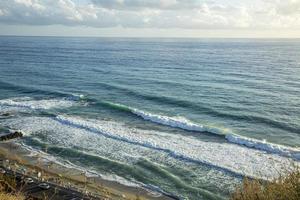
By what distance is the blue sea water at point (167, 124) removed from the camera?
2672cm

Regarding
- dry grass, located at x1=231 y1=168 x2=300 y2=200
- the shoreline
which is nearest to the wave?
the shoreline

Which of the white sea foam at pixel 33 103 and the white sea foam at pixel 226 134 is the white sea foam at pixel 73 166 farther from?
the white sea foam at pixel 33 103

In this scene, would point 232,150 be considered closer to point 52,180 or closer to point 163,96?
point 52,180

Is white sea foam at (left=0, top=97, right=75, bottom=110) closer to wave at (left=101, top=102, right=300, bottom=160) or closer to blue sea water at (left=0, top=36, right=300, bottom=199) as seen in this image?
blue sea water at (left=0, top=36, right=300, bottom=199)

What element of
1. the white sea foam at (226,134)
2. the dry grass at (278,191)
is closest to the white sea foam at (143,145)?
the white sea foam at (226,134)

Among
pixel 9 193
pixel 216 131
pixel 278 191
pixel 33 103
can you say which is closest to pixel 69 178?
pixel 9 193

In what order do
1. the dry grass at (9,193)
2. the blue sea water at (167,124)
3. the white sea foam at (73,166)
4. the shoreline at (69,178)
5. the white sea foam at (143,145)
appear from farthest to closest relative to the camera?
the white sea foam at (143,145), the blue sea water at (167,124), the white sea foam at (73,166), the shoreline at (69,178), the dry grass at (9,193)

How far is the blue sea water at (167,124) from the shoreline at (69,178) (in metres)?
1.00

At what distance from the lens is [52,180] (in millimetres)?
24094

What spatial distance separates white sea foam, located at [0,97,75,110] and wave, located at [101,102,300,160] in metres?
5.87

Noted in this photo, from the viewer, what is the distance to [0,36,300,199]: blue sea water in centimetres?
2672

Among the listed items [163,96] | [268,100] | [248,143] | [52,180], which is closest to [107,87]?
[163,96]

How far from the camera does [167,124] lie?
37688 mm

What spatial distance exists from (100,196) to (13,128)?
57.4ft
